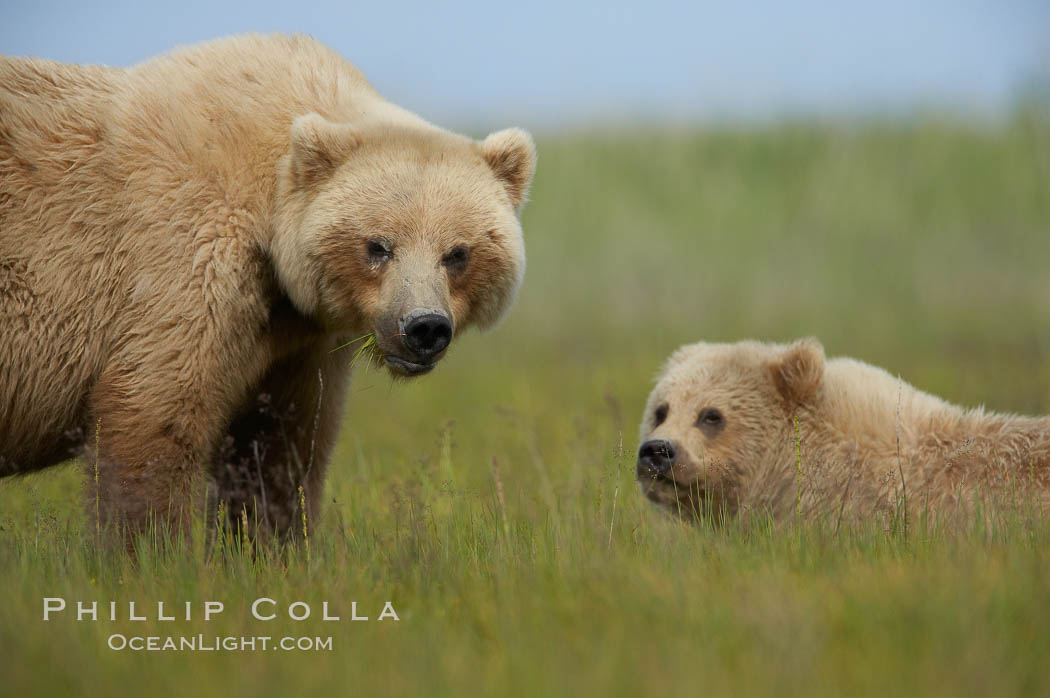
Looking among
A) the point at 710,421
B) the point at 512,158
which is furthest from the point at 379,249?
the point at 710,421

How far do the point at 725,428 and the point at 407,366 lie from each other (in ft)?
6.83

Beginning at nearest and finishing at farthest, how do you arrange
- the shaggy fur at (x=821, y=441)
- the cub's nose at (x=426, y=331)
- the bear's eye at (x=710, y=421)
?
1. the cub's nose at (x=426, y=331)
2. the shaggy fur at (x=821, y=441)
3. the bear's eye at (x=710, y=421)

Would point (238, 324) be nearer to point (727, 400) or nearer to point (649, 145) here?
point (727, 400)

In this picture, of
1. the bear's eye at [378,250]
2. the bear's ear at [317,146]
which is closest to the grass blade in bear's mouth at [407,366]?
the bear's eye at [378,250]

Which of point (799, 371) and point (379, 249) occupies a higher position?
point (379, 249)

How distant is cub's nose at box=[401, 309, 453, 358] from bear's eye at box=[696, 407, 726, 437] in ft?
6.20

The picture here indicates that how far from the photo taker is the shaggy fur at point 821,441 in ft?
20.0

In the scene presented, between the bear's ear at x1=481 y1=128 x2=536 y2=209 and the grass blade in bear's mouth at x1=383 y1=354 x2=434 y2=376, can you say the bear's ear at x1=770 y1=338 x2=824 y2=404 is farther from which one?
the grass blade in bear's mouth at x1=383 y1=354 x2=434 y2=376

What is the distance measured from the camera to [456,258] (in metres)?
5.82

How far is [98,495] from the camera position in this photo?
17.5ft

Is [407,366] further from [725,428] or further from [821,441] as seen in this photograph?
[821,441]

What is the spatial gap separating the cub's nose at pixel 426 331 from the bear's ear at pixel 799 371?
2114mm

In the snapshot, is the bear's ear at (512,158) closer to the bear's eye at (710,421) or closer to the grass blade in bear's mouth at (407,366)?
the grass blade in bear's mouth at (407,366)

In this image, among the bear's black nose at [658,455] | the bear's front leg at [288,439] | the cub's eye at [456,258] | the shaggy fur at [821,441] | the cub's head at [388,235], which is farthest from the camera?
the bear's black nose at [658,455]
